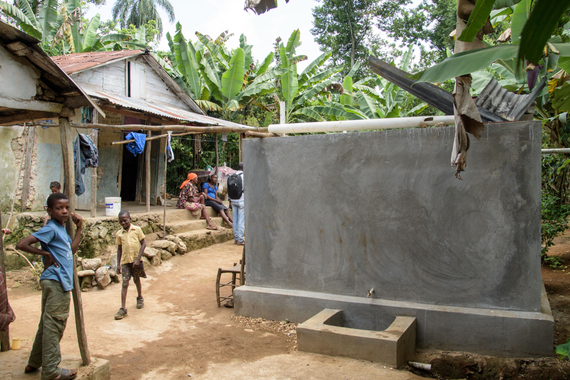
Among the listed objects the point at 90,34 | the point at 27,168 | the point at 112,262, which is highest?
Answer: the point at 90,34

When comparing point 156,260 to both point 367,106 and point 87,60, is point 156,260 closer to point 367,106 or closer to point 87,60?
point 87,60

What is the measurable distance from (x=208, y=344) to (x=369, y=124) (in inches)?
125

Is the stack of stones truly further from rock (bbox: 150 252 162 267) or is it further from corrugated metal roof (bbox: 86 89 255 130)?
corrugated metal roof (bbox: 86 89 255 130)

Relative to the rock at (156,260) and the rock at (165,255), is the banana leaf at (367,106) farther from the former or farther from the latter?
the rock at (156,260)

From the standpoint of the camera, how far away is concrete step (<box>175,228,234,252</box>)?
9.70 m

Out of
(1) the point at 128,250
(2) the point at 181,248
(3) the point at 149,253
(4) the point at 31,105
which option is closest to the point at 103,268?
(3) the point at 149,253

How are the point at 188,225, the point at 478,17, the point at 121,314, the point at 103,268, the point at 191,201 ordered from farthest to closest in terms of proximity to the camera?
1. the point at 191,201
2. the point at 188,225
3. the point at 103,268
4. the point at 121,314
5. the point at 478,17

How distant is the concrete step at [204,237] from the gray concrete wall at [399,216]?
4424 mm

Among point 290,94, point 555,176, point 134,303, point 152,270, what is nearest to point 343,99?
point 290,94

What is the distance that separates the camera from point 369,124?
477 centimetres

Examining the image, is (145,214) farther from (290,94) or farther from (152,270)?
(290,94)

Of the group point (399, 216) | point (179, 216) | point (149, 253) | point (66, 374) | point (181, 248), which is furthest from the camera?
point (179, 216)

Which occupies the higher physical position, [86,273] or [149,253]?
[149,253]

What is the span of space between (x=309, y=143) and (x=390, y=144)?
3.32ft
